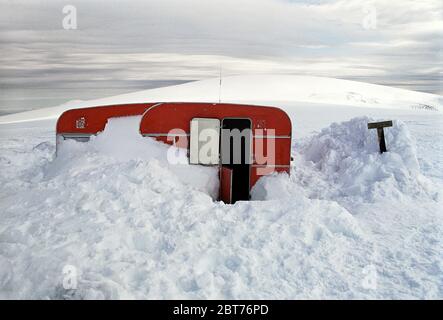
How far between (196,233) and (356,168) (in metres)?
4.60

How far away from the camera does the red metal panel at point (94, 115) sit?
7863 mm

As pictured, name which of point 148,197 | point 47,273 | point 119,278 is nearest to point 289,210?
point 148,197

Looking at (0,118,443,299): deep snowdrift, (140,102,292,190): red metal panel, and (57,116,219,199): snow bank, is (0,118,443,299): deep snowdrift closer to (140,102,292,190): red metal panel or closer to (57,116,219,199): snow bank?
(57,116,219,199): snow bank

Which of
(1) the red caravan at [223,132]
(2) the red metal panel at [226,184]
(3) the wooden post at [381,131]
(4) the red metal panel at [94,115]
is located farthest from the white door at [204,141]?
(3) the wooden post at [381,131]

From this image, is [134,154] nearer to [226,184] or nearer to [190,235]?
[226,184]

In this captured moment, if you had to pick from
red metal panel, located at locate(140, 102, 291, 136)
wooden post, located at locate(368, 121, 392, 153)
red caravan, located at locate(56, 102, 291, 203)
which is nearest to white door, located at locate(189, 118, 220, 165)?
red caravan, located at locate(56, 102, 291, 203)

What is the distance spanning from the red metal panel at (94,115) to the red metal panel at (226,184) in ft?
5.23

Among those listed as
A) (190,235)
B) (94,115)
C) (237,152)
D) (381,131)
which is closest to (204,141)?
(237,152)

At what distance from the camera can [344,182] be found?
886cm

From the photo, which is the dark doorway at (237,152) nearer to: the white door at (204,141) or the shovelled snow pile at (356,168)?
the white door at (204,141)

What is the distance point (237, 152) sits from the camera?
25.6ft

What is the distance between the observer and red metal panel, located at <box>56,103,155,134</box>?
7863mm
